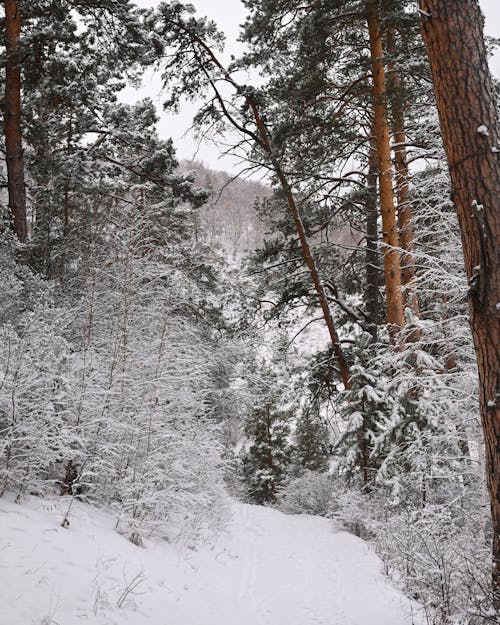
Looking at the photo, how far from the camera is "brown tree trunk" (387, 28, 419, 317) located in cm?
675

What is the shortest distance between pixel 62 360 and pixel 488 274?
432 cm

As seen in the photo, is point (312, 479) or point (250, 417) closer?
point (312, 479)

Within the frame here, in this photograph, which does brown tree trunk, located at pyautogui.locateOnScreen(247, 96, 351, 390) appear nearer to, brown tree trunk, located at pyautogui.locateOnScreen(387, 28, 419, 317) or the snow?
brown tree trunk, located at pyautogui.locateOnScreen(387, 28, 419, 317)

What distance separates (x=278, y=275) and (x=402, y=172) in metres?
4.34

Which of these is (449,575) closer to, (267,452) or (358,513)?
(358,513)

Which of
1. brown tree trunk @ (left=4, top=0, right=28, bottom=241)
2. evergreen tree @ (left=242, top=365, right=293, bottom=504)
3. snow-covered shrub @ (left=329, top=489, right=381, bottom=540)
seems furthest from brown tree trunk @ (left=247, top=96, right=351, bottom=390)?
evergreen tree @ (left=242, top=365, right=293, bottom=504)

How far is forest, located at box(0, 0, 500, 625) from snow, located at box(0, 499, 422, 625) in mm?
317

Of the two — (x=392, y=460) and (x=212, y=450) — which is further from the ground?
(x=392, y=460)

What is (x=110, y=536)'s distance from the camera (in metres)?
4.79

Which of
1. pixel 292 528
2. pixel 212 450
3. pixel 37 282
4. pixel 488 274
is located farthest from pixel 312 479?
pixel 488 274

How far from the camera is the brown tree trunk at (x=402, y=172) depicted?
675 cm

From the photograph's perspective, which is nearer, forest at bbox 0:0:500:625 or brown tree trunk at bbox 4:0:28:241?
forest at bbox 0:0:500:625

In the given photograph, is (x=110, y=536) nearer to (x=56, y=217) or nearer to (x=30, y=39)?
(x=30, y=39)

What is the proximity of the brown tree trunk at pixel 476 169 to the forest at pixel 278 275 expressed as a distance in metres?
0.01
